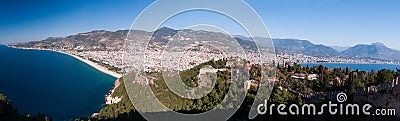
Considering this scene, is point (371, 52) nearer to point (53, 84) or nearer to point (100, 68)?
point (100, 68)

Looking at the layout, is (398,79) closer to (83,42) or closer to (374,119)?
(374,119)

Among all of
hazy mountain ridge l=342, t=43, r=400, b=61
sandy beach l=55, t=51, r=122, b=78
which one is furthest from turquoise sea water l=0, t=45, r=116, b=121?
hazy mountain ridge l=342, t=43, r=400, b=61

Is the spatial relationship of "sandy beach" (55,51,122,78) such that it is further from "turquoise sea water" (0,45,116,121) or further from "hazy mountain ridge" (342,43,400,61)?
"hazy mountain ridge" (342,43,400,61)

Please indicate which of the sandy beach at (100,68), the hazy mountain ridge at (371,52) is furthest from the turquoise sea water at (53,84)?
the hazy mountain ridge at (371,52)

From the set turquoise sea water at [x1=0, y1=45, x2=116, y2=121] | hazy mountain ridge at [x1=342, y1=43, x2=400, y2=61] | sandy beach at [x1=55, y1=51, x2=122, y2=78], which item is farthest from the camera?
hazy mountain ridge at [x1=342, y1=43, x2=400, y2=61]

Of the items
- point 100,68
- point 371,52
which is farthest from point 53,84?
point 371,52

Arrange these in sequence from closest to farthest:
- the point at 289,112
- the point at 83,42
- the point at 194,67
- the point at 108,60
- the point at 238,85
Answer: the point at 289,112 < the point at 238,85 < the point at 194,67 < the point at 108,60 < the point at 83,42

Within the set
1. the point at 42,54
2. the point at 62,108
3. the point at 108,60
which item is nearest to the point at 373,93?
the point at 62,108

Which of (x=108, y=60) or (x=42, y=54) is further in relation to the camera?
(x=42, y=54)
